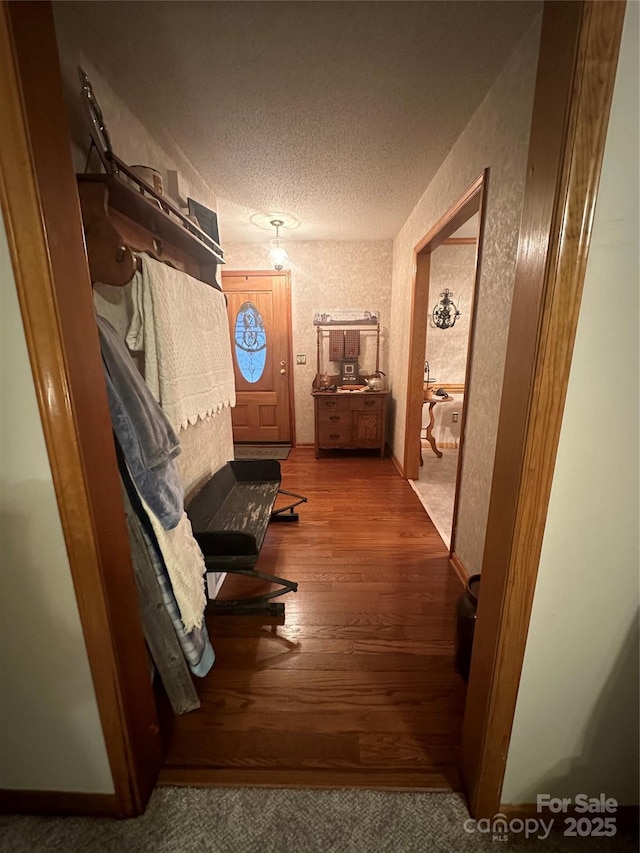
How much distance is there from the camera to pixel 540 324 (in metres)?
0.66

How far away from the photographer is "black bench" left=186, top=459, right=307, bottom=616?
1543mm

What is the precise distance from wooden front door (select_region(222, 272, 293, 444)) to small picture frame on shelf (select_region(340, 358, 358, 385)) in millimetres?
683

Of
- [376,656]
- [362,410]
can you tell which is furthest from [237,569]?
[362,410]

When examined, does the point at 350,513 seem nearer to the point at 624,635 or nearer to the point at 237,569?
the point at 237,569

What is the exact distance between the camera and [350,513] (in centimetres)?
266

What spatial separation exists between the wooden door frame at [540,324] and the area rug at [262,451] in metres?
3.19

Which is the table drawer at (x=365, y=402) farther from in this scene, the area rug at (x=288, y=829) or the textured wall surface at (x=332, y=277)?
the area rug at (x=288, y=829)

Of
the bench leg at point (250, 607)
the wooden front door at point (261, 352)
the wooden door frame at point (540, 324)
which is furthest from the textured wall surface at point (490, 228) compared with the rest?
the wooden front door at point (261, 352)

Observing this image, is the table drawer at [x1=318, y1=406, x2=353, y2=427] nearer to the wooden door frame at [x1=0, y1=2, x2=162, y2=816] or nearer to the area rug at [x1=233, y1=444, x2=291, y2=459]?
the area rug at [x1=233, y1=444, x2=291, y2=459]

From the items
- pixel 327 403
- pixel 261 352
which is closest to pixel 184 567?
pixel 327 403

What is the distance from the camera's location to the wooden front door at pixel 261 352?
394 cm

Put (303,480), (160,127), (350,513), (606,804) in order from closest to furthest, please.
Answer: (606,804), (160,127), (350,513), (303,480)

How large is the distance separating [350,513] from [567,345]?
220 cm

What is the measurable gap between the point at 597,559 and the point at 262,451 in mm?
3604
